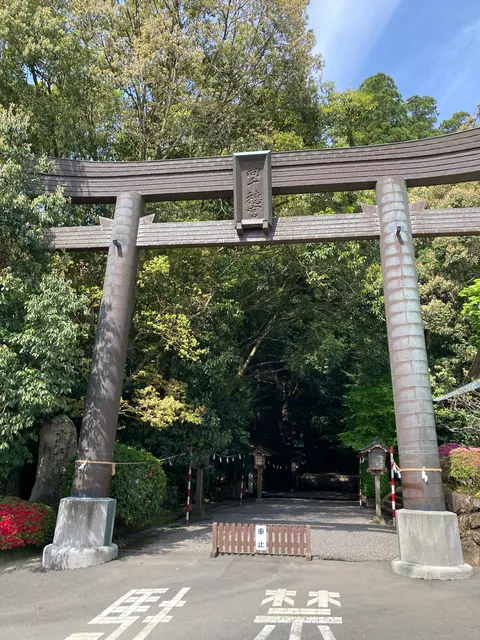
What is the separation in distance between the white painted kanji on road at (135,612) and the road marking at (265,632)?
1.19 metres

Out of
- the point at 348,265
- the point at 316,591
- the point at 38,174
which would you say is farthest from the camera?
the point at 348,265

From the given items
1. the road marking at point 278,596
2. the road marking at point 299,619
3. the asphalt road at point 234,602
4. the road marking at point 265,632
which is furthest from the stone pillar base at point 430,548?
the road marking at point 265,632

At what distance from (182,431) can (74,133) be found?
9733mm

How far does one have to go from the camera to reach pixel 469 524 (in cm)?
930

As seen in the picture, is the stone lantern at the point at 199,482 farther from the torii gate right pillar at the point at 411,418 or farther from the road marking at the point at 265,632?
the road marking at the point at 265,632

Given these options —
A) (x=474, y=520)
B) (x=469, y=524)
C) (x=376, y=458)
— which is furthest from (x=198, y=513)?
(x=474, y=520)

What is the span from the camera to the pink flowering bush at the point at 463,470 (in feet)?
34.2

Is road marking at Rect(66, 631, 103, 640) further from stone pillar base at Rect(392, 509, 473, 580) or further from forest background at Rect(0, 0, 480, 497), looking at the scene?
stone pillar base at Rect(392, 509, 473, 580)

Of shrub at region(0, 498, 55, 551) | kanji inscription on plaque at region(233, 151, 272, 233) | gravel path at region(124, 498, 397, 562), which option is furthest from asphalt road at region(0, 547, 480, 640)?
kanji inscription on plaque at region(233, 151, 272, 233)

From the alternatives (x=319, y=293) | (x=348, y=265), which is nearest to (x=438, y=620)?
(x=348, y=265)

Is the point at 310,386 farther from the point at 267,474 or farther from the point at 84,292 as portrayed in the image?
the point at 84,292

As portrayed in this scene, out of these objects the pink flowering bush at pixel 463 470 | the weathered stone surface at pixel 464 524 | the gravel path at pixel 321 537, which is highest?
the pink flowering bush at pixel 463 470

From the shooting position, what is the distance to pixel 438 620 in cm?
561

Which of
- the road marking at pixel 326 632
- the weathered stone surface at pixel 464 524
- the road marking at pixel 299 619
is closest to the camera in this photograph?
the road marking at pixel 326 632
